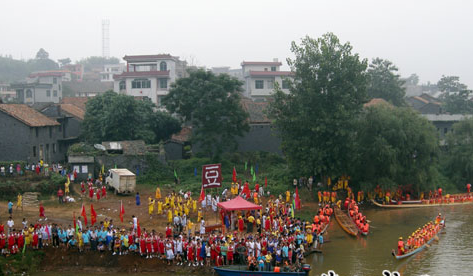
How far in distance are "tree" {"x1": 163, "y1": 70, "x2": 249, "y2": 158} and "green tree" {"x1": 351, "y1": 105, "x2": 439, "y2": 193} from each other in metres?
10.3

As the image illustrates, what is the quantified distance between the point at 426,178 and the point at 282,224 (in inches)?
664

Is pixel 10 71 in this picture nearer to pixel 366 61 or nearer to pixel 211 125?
pixel 211 125

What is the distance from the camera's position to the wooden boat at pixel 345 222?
2747cm

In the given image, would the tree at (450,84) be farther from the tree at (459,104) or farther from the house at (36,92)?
the house at (36,92)

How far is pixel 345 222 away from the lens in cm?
2902

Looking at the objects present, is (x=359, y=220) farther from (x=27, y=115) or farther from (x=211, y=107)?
(x=27, y=115)

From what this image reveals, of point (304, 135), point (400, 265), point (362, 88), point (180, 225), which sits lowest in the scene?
point (400, 265)

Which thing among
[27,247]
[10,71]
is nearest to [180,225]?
[27,247]

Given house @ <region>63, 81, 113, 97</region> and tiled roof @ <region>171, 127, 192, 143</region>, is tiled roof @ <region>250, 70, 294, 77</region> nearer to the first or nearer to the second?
tiled roof @ <region>171, 127, 192, 143</region>

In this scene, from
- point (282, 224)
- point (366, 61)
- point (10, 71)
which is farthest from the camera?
point (10, 71)

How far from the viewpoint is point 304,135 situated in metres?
36.2

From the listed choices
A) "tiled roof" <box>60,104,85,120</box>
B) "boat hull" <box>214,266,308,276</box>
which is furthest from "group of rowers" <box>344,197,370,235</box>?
"tiled roof" <box>60,104,85,120</box>

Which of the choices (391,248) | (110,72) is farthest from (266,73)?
(110,72)

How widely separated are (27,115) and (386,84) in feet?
141
